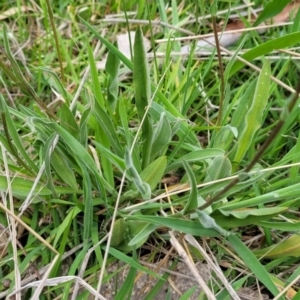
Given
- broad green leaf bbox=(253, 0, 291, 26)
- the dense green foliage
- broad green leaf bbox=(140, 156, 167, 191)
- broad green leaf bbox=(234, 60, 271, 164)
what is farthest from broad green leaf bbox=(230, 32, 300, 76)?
broad green leaf bbox=(140, 156, 167, 191)

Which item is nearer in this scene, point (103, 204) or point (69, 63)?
point (103, 204)

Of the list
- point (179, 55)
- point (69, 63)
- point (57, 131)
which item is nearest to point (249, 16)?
point (179, 55)

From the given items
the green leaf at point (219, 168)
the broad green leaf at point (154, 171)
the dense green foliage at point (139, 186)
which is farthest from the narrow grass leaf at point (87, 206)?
the green leaf at point (219, 168)

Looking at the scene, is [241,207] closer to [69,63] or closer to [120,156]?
[120,156]

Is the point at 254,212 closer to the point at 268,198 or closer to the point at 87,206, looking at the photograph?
the point at 268,198

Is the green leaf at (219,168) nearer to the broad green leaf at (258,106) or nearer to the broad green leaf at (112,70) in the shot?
the broad green leaf at (258,106)

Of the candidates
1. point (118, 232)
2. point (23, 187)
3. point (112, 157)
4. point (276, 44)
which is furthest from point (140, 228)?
point (276, 44)

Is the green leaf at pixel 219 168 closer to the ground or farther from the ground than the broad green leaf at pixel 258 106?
closer to the ground
